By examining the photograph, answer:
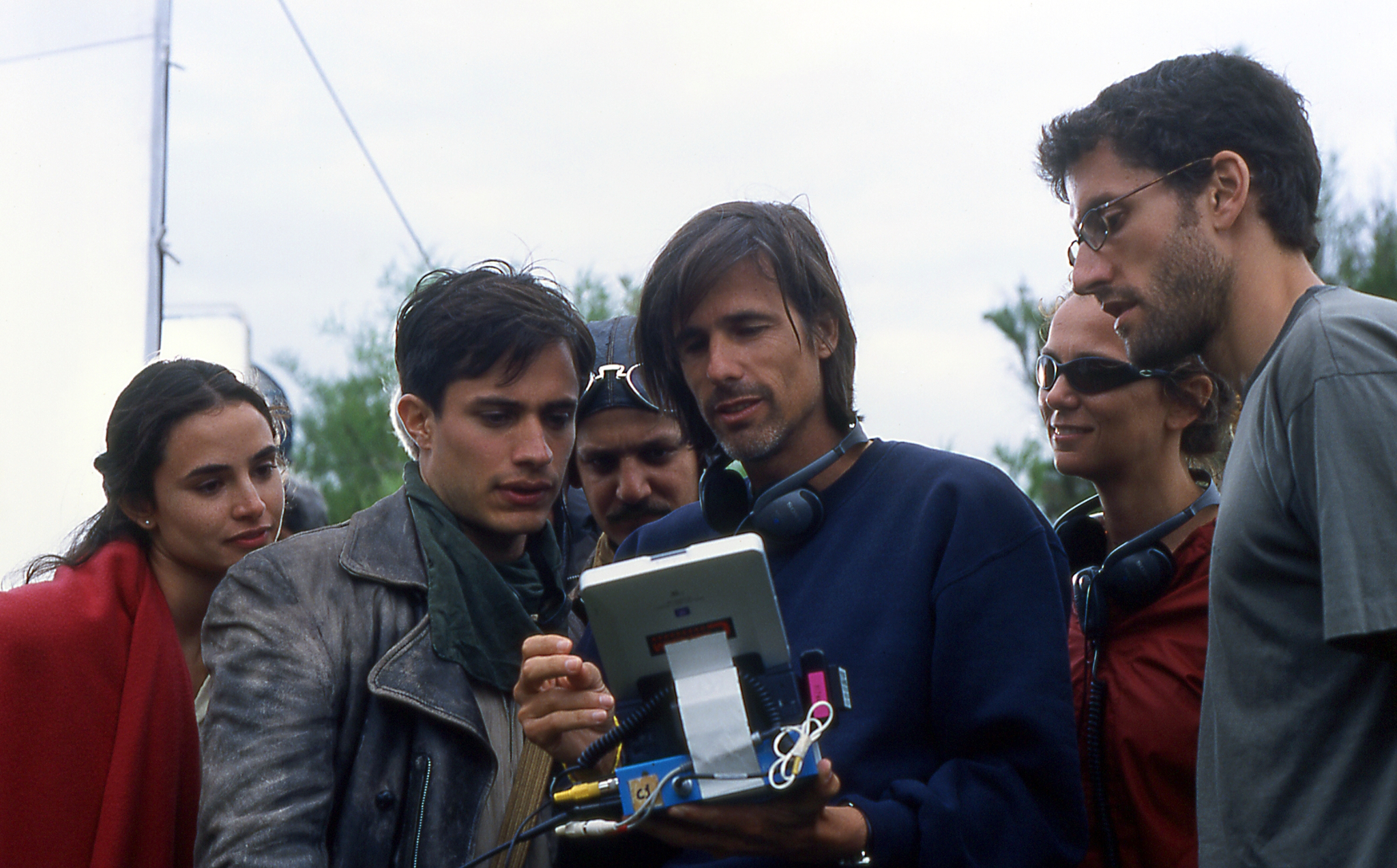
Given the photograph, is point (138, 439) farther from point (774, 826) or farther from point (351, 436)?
point (351, 436)

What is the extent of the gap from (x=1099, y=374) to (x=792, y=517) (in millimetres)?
1221

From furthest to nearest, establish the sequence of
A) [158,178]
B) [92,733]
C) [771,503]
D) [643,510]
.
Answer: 1. [158,178]
2. [643,510]
3. [92,733]
4. [771,503]

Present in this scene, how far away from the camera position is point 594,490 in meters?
3.62

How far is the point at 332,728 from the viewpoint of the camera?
2496mm

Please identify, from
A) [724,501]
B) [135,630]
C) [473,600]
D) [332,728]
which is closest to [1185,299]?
[724,501]

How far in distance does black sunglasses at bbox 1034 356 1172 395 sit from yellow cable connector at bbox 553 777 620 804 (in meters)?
1.84

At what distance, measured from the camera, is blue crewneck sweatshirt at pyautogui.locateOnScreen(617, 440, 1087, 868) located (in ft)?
6.54

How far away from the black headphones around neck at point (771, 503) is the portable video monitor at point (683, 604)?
517 millimetres

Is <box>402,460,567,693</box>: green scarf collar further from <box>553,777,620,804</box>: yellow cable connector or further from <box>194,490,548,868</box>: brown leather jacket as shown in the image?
<box>553,777,620,804</box>: yellow cable connector

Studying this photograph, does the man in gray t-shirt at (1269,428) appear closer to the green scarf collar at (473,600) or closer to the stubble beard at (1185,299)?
the stubble beard at (1185,299)

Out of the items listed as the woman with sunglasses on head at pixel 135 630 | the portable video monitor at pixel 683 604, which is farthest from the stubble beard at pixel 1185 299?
the woman with sunglasses on head at pixel 135 630

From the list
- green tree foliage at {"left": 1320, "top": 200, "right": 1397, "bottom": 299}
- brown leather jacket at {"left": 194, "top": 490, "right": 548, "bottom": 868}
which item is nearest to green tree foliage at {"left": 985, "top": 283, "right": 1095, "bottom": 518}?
green tree foliage at {"left": 1320, "top": 200, "right": 1397, "bottom": 299}

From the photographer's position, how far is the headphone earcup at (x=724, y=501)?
2496mm

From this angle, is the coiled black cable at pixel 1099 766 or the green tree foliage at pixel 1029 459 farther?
the green tree foliage at pixel 1029 459
